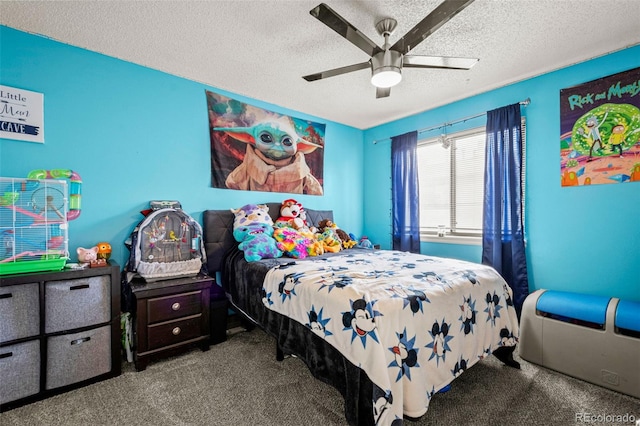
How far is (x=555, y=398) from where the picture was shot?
178 centimetres

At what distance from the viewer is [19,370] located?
5.56 ft

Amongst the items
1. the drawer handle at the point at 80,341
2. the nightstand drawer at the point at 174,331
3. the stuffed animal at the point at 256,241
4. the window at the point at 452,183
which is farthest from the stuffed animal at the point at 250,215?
the window at the point at 452,183

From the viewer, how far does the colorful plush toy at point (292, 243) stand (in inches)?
111

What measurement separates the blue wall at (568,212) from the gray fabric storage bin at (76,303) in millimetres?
3681

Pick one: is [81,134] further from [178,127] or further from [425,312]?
[425,312]

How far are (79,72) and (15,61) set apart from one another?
375 mm

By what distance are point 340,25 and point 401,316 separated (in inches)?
68.2

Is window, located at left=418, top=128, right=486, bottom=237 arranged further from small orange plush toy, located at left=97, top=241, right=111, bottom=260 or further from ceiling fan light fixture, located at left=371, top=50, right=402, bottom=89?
small orange plush toy, located at left=97, top=241, right=111, bottom=260

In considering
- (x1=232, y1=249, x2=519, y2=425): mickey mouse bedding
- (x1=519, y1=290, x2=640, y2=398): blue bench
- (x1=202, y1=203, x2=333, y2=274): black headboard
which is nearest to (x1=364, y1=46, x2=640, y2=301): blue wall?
(x1=519, y1=290, x2=640, y2=398): blue bench

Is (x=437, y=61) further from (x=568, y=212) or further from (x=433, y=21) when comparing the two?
(x=568, y=212)

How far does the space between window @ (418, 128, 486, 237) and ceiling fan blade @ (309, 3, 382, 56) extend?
2.15m

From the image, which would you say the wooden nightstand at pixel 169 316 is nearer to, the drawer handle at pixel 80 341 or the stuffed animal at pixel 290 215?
the drawer handle at pixel 80 341

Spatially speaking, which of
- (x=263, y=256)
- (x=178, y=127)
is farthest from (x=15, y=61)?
(x=263, y=256)

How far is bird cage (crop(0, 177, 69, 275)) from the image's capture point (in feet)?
5.95
